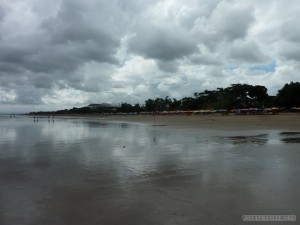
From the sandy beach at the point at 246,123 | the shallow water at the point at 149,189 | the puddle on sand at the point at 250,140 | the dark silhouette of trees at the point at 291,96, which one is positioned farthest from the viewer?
the dark silhouette of trees at the point at 291,96

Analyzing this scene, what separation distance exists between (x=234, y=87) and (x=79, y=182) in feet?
327

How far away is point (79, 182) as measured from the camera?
795 centimetres

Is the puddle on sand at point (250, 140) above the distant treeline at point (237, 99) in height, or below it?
below

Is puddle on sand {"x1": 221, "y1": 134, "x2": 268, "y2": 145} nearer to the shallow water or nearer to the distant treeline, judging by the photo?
the shallow water

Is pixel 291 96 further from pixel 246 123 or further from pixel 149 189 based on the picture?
pixel 149 189

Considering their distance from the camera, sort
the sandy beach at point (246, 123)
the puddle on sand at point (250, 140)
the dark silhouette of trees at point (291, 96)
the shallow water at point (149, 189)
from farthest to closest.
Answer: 1. the dark silhouette of trees at point (291, 96)
2. the sandy beach at point (246, 123)
3. the puddle on sand at point (250, 140)
4. the shallow water at point (149, 189)

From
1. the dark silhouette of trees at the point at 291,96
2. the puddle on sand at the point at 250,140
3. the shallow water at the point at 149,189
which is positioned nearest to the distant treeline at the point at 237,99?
the dark silhouette of trees at the point at 291,96

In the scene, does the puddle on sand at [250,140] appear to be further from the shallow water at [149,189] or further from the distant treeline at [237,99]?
the distant treeline at [237,99]

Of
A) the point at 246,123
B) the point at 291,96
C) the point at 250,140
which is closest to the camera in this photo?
the point at 250,140

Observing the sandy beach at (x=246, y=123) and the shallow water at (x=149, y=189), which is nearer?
the shallow water at (x=149, y=189)

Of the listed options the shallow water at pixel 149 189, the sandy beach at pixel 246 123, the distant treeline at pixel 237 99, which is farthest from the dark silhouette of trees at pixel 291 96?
the shallow water at pixel 149 189

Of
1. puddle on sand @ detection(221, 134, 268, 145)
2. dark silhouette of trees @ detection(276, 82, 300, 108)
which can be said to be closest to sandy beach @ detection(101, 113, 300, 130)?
puddle on sand @ detection(221, 134, 268, 145)

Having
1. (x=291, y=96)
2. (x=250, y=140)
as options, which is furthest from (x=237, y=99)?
(x=250, y=140)

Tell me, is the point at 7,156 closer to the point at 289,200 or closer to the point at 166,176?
the point at 166,176
